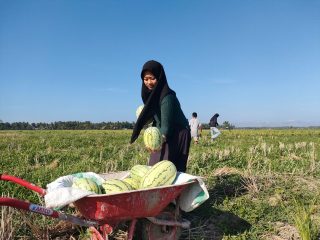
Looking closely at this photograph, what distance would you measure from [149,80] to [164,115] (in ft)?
1.55

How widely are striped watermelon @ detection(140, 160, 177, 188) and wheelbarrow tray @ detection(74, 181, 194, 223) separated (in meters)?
0.21

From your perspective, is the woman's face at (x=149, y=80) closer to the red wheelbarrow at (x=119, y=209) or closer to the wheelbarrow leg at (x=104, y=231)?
the red wheelbarrow at (x=119, y=209)

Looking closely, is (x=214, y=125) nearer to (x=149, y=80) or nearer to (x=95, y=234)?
(x=149, y=80)

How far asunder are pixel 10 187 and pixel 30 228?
5.46ft

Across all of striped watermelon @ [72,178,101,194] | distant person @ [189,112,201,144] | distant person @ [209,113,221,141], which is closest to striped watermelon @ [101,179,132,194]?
striped watermelon @ [72,178,101,194]

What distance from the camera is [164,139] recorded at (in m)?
4.06

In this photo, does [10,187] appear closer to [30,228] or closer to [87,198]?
[30,228]

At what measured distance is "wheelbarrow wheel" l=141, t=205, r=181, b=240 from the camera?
3604mm

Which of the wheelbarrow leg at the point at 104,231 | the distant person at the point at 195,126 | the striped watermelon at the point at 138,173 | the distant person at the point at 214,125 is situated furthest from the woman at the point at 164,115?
the distant person at the point at 214,125

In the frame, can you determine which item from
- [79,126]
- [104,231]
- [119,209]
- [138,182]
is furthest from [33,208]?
[79,126]

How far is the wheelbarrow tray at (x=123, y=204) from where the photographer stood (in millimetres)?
2872

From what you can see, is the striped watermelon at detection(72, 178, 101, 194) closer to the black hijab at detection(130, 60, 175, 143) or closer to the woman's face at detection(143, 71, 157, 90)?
the black hijab at detection(130, 60, 175, 143)

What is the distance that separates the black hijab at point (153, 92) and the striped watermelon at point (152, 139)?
0.49 meters

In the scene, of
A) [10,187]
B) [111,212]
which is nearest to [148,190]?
[111,212]
